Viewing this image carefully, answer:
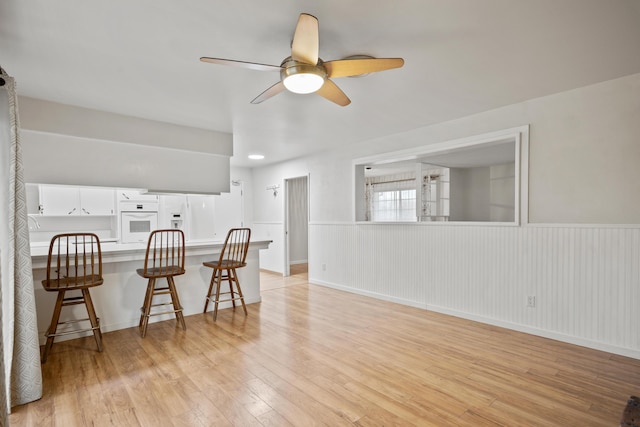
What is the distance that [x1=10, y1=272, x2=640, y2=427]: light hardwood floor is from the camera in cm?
206

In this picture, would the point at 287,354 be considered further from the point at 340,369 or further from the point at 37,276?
the point at 37,276

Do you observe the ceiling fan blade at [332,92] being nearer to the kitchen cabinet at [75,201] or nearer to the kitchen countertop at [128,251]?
the kitchen countertop at [128,251]

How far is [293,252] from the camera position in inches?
326

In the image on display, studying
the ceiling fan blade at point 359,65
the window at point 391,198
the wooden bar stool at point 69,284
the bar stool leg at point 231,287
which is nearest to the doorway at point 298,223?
the window at point 391,198

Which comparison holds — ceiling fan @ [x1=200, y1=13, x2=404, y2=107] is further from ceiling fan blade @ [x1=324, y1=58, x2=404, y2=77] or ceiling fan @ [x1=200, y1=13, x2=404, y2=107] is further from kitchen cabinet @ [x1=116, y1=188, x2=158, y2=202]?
kitchen cabinet @ [x1=116, y1=188, x2=158, y2=202]

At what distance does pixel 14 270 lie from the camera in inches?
85.4

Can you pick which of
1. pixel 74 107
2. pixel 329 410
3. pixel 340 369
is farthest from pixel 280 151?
pixel 329 410

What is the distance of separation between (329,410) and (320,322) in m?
1.68

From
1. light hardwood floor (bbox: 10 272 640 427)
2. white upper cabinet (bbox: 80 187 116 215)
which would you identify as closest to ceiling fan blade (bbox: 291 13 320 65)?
light hardwood floor (bbox: 10 272 640 427)

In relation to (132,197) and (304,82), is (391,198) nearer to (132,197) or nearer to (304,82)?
(132,197)

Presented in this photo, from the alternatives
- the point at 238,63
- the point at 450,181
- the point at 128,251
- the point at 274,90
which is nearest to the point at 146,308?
the point at 128,251

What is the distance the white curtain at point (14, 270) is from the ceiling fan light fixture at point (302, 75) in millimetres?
1734

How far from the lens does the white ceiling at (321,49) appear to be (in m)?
1.87

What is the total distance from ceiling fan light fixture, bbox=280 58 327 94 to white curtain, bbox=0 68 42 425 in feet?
5.69
